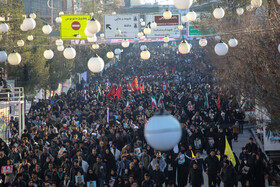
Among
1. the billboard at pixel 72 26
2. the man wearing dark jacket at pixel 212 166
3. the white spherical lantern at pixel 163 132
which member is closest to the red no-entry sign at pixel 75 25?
the billboard at pixel 72 26

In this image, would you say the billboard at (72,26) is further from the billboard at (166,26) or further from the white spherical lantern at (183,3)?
the white spherical lantern at (183,3)

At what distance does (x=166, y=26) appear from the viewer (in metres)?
24.4

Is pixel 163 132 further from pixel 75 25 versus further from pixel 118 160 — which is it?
pixel 75 25

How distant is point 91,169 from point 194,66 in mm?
38352

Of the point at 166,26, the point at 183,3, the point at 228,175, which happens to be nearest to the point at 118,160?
the point at 228,175

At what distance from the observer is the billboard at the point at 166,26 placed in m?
23.6

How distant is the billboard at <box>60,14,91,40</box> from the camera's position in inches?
917

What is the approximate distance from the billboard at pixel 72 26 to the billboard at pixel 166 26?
327cm

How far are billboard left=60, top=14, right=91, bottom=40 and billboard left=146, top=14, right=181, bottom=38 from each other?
327 cm

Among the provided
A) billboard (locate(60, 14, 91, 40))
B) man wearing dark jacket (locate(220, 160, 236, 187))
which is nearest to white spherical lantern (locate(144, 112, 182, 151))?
man wearing dark jacket (locate(220, 160, 236, 187))

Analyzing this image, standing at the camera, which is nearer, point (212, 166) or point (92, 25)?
point (92, 25)

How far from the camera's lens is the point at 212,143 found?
16.4 metres

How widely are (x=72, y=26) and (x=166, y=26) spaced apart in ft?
15.7

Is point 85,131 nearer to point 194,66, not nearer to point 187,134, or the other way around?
point 187,134
